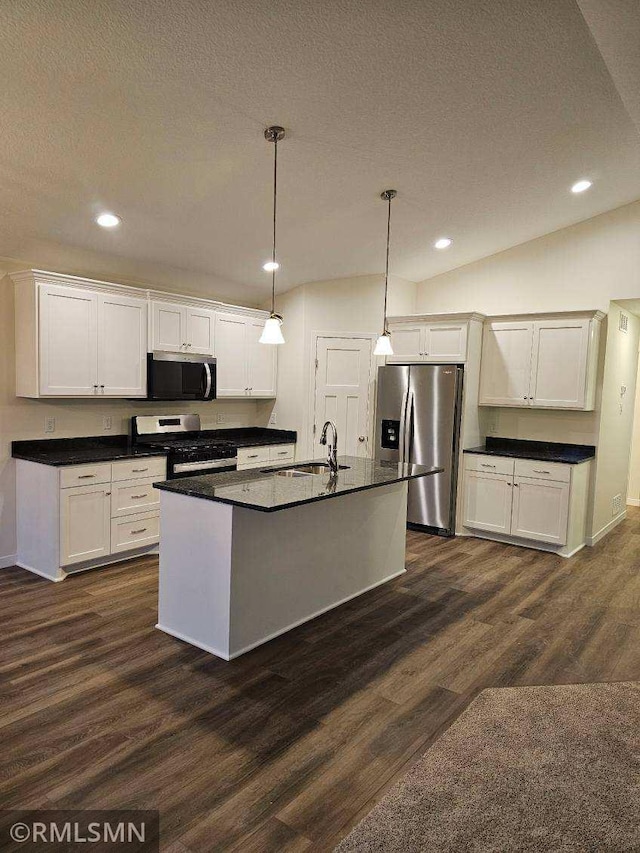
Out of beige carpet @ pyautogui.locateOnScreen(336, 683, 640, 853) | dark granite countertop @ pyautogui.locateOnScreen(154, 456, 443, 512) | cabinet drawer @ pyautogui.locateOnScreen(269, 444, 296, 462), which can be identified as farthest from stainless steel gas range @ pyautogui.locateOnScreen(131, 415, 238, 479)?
beige carpet @ pyautogui.locateOnScreen(336, 683, 640, 853)

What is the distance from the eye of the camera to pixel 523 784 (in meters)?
Result: 2.14

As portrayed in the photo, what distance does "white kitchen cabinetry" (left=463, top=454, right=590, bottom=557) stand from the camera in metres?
5.00

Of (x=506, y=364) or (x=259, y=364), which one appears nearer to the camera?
(x=506, y=364)

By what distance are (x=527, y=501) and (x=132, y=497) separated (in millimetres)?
3604

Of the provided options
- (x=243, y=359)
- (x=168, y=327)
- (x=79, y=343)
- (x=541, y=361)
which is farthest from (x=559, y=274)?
(x=79, y=343)

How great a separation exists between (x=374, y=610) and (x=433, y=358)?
2.92 meters

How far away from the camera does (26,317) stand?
4.16m

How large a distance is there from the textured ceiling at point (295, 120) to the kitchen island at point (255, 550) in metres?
1.96

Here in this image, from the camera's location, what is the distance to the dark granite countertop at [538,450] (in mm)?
5117

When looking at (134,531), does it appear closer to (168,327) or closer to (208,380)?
(208,380)

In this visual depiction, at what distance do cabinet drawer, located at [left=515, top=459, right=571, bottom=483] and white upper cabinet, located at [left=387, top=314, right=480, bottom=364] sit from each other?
47.0 inches

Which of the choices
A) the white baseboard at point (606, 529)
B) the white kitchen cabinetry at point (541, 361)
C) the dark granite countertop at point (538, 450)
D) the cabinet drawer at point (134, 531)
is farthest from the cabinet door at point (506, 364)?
the cabinet drawer at point (134, 531)

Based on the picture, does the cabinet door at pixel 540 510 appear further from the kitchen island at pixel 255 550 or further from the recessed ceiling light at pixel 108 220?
the recessed ceiling light at pixel 108 220

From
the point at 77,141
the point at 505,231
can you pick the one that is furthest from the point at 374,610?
the point at 505,231
